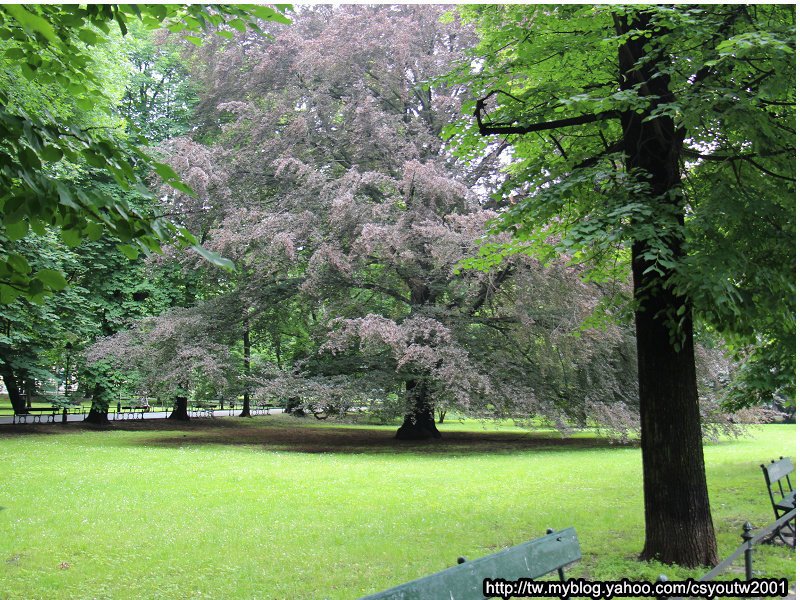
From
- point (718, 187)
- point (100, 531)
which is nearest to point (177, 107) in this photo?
point (100, 531)

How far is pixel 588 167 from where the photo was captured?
7.17m

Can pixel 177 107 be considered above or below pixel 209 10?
above

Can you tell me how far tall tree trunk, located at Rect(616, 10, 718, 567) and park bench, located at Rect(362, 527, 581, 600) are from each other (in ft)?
6.58

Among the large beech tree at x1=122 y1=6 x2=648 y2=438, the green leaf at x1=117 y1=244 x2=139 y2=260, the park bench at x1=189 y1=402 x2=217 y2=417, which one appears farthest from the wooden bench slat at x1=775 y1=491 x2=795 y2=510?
the park bench at x1=189 y1=402 x2=217 y2=417

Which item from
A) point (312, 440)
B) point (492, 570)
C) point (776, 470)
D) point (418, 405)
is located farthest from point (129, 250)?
Answer: point (312, 440)

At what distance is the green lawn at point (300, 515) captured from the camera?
658 cm

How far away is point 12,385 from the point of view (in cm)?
2681

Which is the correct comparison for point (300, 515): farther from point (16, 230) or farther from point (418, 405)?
point (418, 405)

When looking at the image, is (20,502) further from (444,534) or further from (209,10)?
(209,10)

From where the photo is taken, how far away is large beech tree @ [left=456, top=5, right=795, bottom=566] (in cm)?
582

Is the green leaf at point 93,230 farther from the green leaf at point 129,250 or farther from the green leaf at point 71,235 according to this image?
the green leaf at point 129,250

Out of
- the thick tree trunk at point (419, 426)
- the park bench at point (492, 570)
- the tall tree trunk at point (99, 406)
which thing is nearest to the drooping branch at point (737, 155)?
the park bench at point (492, 570)

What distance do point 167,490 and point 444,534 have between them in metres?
5.72

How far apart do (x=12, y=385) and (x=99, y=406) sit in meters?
3.65
